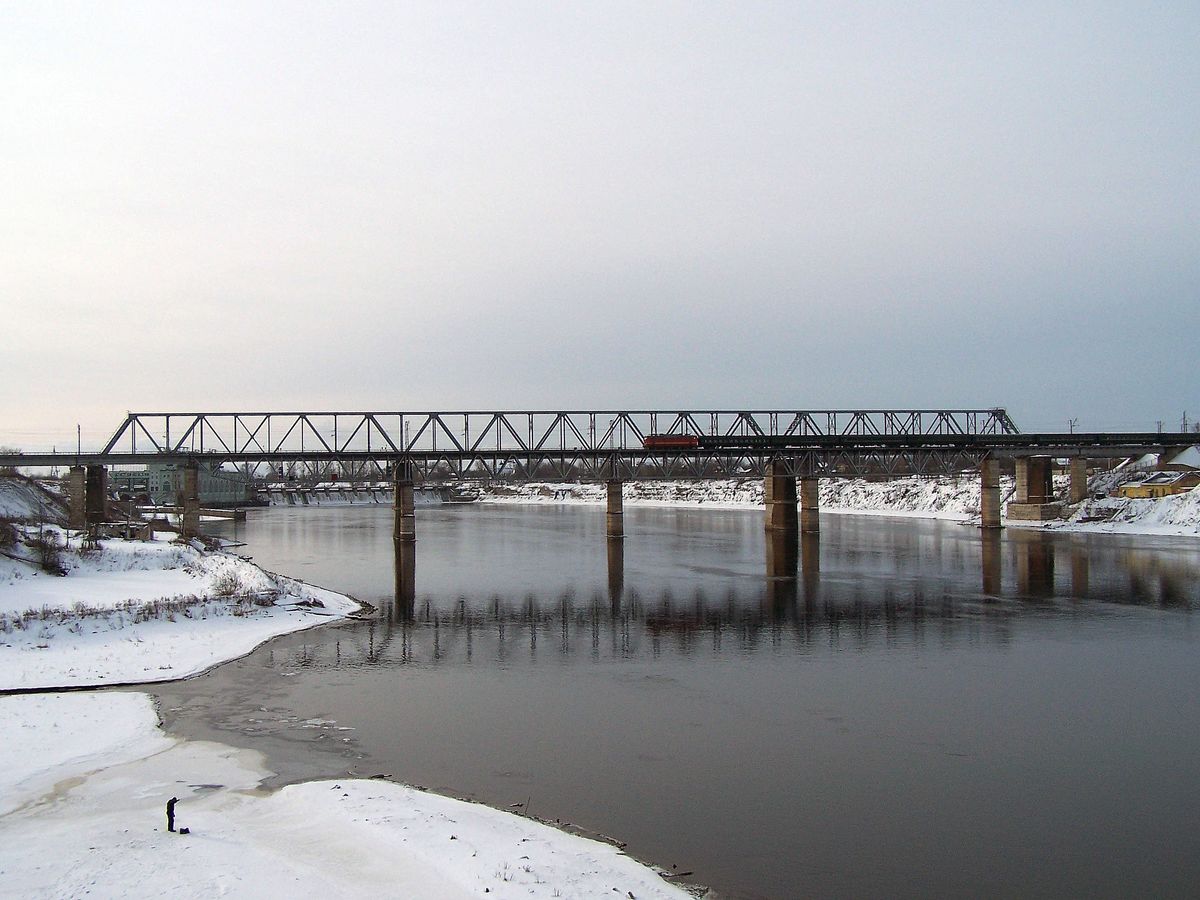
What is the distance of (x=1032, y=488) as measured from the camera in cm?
10256

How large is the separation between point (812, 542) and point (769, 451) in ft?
51.6

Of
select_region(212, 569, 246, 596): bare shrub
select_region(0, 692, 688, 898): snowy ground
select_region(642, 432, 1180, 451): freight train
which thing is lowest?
select_region(0, 692, 688, 898): snowy ground

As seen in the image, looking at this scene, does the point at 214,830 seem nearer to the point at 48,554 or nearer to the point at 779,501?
the point at 48,554

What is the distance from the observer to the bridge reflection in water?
33.3 m

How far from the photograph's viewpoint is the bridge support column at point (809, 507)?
297 ft

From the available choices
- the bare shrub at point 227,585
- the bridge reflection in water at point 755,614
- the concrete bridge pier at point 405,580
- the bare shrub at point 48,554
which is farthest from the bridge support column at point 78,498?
the bare shrub at point 227,585

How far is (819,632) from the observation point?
3559cm

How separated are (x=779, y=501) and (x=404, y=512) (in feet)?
126

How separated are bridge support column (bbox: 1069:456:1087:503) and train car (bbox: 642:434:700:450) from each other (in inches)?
1863

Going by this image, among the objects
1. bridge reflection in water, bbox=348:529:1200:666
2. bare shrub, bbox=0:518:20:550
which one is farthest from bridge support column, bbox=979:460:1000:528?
bare shrub, bbox=0:518:20:550

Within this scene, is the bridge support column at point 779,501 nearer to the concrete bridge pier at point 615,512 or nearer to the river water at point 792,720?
the concrete bridge pier at point 615,512

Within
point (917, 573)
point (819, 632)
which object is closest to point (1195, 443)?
point (917, 573)

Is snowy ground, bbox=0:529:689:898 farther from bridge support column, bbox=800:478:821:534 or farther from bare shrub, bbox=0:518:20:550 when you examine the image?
bridge support column, bbox=800:478:821:534

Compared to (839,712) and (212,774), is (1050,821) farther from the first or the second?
(212,774)
